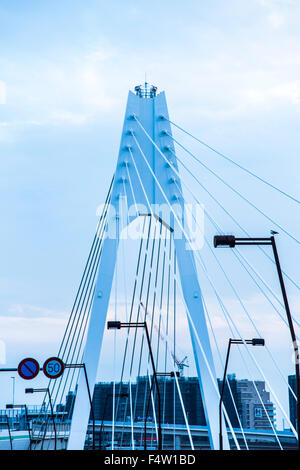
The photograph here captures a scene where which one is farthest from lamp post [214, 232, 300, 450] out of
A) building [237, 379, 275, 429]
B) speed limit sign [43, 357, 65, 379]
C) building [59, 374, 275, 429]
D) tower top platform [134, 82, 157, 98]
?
building [237, 379, 275, 429]

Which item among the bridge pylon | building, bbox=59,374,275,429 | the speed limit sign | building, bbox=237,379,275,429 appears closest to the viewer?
the speed limit sign

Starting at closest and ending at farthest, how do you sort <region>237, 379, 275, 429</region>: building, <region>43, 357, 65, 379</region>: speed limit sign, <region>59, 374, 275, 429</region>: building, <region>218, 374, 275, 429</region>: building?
<region>43, 357, 65, 379</region>: speed limit sign → <region>59, 374, 275, 429</region>: building → <region>218, 374, 275, 429</region>: building → <region>237, 379, 275, 429</region>: building

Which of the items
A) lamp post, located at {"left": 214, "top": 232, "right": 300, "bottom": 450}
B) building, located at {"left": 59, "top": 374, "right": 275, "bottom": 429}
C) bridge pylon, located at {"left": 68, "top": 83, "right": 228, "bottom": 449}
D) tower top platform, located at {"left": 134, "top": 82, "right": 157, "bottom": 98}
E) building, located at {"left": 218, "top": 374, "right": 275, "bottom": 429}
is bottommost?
lamp post, located at {"left": 214, "top": 232, "right": 300, "bottom": 450}

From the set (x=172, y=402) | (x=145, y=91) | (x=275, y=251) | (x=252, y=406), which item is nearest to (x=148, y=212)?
(x=145, y=91)

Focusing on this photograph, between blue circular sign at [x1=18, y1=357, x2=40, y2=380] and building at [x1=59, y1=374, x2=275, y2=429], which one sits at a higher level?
building at [x1=59, y1=374, x2=275, y2=429]

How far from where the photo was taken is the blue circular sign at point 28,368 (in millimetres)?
16422

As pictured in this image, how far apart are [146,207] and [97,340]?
450 centimetres

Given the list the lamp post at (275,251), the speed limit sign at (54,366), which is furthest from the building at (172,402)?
the lamp post at (275,251)

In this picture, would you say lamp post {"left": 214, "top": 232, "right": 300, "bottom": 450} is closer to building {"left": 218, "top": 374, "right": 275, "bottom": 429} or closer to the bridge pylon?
the bridge pylon

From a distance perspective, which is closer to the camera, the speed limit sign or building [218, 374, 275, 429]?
the speed limit sign

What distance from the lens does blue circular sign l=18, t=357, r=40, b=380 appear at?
16.4 metres

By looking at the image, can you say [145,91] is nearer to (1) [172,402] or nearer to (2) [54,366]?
(2) [54,366]
